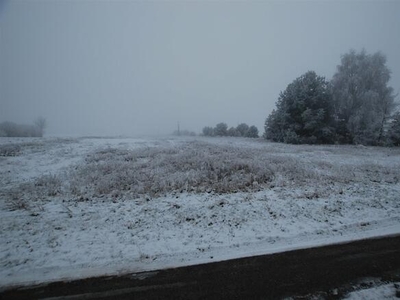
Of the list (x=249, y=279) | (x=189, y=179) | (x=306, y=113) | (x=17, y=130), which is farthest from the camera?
(x=17, y=130)

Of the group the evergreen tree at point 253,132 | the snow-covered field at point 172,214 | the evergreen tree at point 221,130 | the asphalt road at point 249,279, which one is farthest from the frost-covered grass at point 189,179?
the evergreen tree at point 221,130

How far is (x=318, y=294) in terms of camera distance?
3.93 meters

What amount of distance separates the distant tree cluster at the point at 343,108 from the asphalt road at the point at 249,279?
25956 mm

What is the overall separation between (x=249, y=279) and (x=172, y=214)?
11.6ft

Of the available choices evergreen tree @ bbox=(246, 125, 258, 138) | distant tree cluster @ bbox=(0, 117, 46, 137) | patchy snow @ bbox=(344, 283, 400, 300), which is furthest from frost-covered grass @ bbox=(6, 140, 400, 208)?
distant tree cluster @ bbox=(0, 117, 46, 137)

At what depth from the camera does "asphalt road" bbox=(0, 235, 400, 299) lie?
3945mm

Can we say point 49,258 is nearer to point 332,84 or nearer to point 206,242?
point 206,242

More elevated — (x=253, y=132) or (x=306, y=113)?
(x=306, y=113)

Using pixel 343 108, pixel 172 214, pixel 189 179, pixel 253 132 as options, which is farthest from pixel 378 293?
pixel 253 132

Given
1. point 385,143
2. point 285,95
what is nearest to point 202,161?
point 285,95

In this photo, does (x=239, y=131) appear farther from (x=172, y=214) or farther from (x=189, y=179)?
(x=172, y=214)

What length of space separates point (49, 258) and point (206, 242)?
3.86 metres

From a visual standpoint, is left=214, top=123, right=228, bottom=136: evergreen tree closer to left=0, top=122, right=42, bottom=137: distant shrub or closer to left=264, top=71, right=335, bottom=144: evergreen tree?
left=264, top=71, right=335, bottom=144: evergreen tree

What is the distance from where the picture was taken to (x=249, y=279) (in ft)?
14.1
